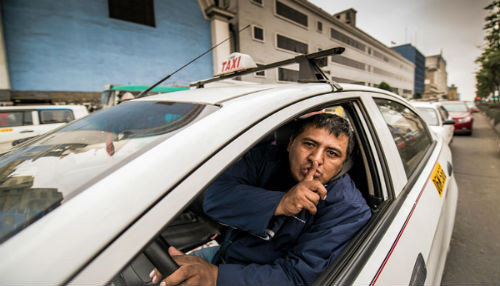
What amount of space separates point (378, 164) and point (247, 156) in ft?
2.39

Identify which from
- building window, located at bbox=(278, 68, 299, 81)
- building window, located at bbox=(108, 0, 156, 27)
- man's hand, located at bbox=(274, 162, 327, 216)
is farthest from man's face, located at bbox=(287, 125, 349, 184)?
building window, located at bbox=(108, 0, 156, 27)

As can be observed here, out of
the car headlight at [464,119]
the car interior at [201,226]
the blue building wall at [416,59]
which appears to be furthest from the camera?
the blue building wall at [416,59]

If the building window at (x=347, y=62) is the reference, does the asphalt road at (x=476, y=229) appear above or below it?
below

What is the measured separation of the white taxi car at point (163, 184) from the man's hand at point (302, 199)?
240mm

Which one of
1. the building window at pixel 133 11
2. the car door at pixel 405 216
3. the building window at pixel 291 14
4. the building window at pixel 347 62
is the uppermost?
the building window at pixel 291 14

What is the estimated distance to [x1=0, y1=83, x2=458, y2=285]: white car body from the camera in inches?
17.5

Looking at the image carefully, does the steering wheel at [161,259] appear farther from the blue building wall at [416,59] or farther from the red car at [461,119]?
the blue building wall at [416,59]

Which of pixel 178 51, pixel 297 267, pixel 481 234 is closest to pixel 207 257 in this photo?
pixel 297 267

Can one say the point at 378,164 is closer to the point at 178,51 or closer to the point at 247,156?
the point at 247,156

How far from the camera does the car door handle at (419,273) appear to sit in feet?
3.56

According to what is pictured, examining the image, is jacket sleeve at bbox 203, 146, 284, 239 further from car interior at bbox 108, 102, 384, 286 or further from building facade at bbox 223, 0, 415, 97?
building facade at bbox 223, 0, 415, 97

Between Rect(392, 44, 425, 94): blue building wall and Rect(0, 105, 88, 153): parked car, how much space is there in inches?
4110

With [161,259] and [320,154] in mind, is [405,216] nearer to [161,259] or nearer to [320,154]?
[320,154]

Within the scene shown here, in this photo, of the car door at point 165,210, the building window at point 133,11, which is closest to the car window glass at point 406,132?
the car door at point 165,210
